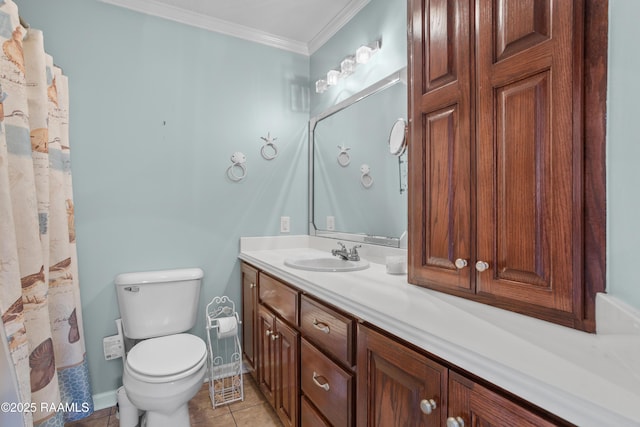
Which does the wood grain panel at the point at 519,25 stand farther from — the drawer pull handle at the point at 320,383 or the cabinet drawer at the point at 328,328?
the drawer pull handle at the point at 320,383

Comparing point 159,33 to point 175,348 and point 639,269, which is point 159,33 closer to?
point 175,348

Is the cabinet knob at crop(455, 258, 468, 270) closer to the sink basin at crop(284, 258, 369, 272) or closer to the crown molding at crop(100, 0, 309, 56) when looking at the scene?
the sink basin at crop(284, 258, 369, 272)

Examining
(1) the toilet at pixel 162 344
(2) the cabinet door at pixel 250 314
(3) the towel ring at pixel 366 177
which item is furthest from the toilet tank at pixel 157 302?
(3) the towel ring at pixel 366 177

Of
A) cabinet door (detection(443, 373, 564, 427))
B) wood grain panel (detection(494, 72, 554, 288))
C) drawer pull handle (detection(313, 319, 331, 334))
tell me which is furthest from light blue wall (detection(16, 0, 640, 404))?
cabinet door (detection(443, 373, 564, 427))

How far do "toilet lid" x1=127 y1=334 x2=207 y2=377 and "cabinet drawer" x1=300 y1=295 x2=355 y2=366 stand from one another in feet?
1.97

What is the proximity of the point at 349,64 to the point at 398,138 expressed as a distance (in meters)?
0.70

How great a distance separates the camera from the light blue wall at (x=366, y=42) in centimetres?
169

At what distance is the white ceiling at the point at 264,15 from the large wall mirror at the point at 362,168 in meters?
0.57

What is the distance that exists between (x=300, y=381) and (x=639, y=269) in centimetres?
124

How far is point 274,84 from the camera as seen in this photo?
94.6 inches

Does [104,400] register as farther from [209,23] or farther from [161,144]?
[209,23]

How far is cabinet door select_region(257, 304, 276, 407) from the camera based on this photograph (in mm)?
1714

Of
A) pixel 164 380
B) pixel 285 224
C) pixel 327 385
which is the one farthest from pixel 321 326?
pixel 285 224

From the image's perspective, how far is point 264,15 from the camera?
2121mm
